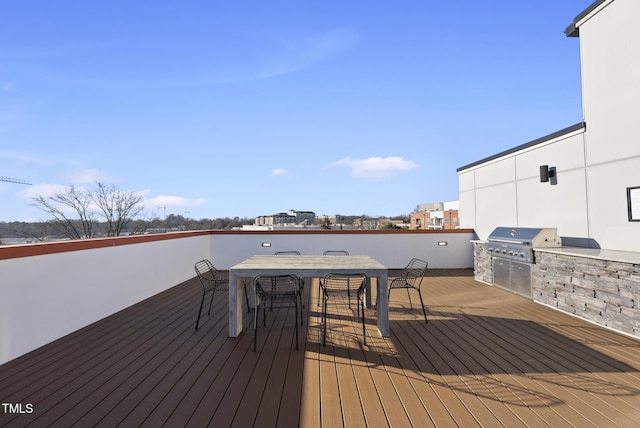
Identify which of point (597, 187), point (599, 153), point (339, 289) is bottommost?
point (339, 289)

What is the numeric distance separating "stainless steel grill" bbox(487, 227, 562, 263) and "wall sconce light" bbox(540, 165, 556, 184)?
2.81 feet

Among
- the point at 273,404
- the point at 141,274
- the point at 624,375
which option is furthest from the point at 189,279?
the point at 624,375

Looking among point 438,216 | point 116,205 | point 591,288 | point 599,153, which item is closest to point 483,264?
point 591,288

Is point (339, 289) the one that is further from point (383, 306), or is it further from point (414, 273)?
point (414, 273)

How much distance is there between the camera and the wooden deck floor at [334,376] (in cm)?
181

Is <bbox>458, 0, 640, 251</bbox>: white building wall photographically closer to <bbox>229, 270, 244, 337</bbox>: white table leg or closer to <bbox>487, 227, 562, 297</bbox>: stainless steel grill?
<bbox>487, 227, 562, 297</bbox>: stainless steel grill

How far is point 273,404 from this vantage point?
192cm

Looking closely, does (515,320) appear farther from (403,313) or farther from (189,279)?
(189,279)

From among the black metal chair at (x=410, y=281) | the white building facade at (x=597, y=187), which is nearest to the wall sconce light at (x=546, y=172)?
the white building facade at (x=597, y=187)

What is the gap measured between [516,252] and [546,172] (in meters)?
1.43

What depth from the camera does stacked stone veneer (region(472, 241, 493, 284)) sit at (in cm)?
580

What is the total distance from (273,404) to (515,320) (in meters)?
3.22

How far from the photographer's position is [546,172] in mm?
5074

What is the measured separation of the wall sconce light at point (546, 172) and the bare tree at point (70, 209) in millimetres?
18347
